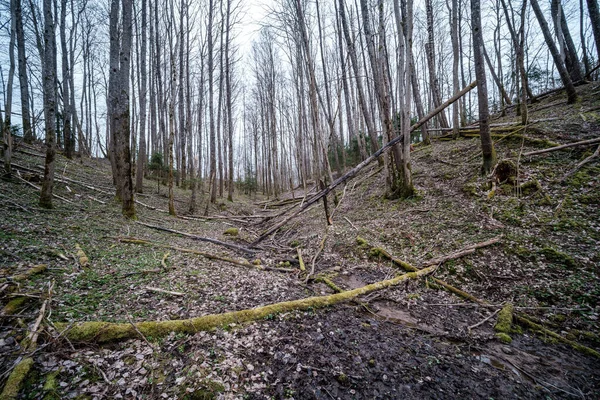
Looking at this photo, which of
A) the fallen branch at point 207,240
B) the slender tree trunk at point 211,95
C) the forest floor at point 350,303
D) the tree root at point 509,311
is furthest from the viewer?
the slender tree trunk at point 211,95

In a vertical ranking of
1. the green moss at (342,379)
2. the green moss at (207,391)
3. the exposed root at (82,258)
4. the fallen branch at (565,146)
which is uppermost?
the fallen branch at (565,146)

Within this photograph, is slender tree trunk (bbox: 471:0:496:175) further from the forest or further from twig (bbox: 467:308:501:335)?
twig (bbox: 467:308:501:335)

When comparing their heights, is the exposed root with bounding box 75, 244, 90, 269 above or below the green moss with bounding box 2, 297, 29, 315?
above

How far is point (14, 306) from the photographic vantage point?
263 centimetres

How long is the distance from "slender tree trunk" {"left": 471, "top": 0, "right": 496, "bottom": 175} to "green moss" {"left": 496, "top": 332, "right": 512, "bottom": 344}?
199 inches

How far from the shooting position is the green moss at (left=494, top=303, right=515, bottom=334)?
3.20 m

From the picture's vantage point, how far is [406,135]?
23.8 feet

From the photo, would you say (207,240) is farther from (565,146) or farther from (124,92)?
(565,146)

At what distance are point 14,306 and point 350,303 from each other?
4244 mm

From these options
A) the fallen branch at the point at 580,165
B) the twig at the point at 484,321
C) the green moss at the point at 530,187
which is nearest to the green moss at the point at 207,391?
the twig at the point at 484,321

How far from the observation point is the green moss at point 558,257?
3.86m

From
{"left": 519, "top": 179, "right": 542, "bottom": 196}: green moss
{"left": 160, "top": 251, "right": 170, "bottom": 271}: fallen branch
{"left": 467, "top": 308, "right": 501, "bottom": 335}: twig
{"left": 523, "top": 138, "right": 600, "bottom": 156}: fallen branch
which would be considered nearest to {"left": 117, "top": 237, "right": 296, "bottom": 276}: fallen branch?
{"left": 160, "top": 251, "right": 170, "bottom": 271}: fallen branch

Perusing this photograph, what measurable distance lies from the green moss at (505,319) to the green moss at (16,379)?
199 inches

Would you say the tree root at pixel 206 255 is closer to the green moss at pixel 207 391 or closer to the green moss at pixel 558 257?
the green moss at pixel 207 391
